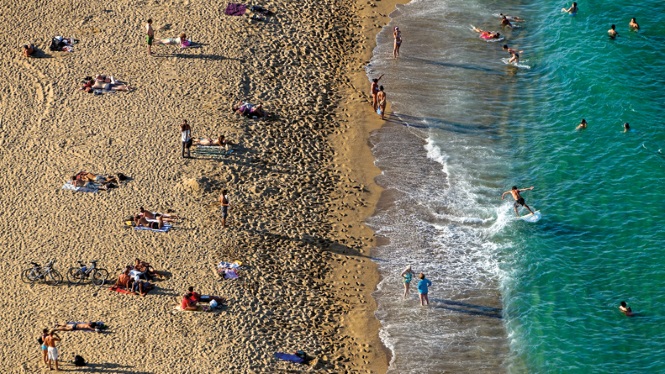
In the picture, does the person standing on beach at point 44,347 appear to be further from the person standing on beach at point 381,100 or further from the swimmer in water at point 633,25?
the swimmer in water at point 633,25

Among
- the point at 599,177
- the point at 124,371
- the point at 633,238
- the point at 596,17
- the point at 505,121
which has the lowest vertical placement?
the point at 124,371

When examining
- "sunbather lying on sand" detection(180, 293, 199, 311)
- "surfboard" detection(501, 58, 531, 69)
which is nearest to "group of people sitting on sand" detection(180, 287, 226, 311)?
"sunbather lying on sand" detection(180, 293, 199, 311)

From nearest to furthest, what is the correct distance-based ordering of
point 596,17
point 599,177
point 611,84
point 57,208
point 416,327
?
1. point 416,327
2. point 57,208
3. point 599,177
4. point 611,84
5. point 596,17

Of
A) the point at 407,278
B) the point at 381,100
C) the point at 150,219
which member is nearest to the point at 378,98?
the point at 381,100

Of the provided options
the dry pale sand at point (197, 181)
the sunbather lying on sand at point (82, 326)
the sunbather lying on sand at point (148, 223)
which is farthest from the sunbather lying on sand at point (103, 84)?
the sunbather lying on sand at point (82, 326)

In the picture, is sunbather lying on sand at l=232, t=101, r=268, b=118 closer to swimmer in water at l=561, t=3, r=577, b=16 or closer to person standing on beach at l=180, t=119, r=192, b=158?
person standing on beach at l=180, t=119, r=192, b=158

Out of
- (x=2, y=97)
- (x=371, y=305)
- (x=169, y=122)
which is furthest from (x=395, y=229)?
(x=2, y=97)

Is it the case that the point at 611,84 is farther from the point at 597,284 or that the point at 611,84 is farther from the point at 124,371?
the point at 124,371
